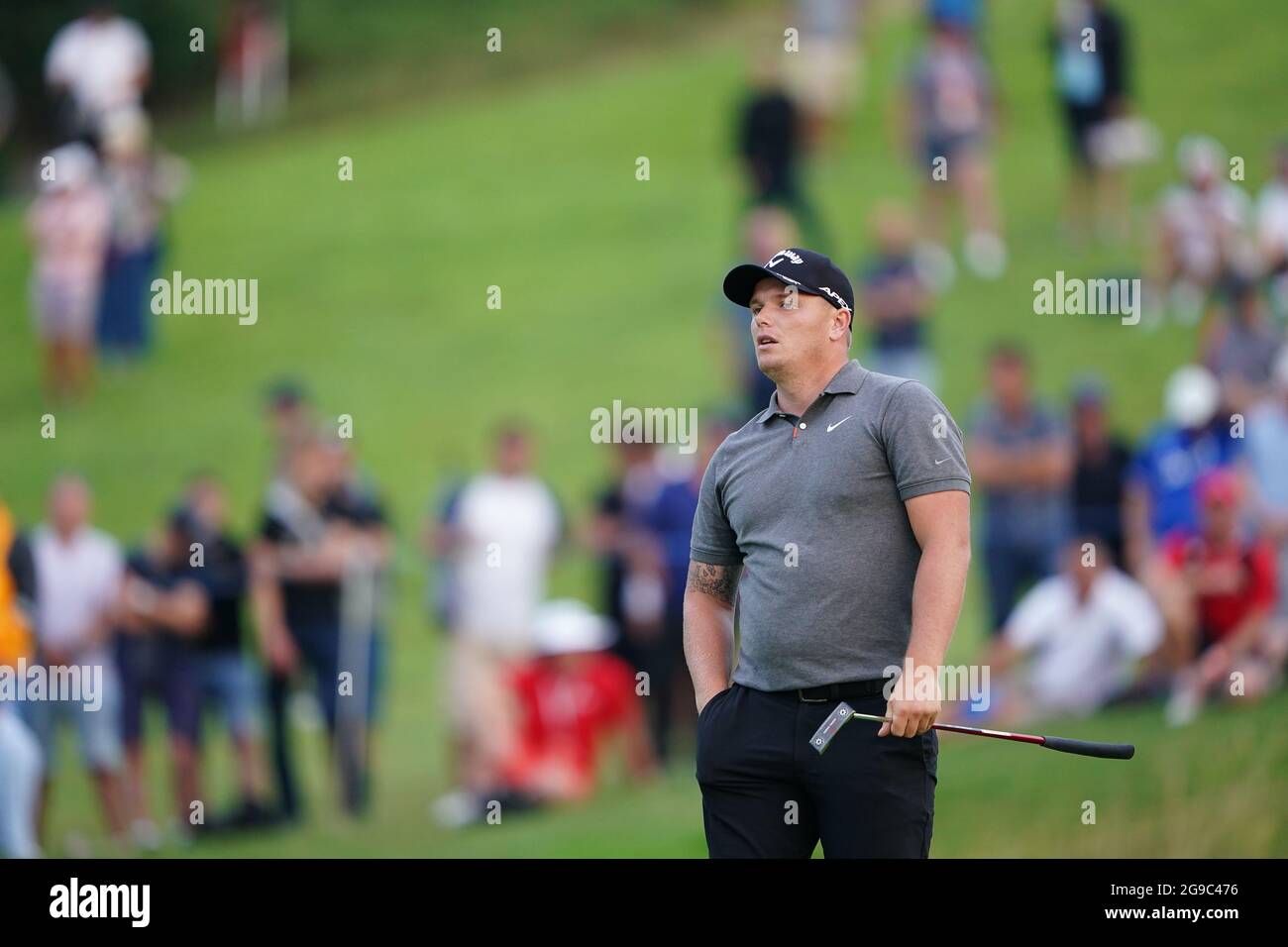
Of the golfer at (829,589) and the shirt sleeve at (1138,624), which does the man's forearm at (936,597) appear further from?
the shirt sleeve at (1138,624)

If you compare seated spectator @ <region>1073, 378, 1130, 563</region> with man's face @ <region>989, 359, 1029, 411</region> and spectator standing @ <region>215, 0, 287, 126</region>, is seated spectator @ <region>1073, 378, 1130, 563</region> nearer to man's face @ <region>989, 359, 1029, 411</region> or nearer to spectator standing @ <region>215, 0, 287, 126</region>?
man's face @ <region>989, 359, 1029, 411</region>

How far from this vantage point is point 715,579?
4.67 meters

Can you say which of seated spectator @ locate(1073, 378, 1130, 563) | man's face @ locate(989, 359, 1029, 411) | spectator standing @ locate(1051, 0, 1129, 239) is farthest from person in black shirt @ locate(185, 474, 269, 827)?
spectator standing @ locate(1051, 0, 1129, 239)

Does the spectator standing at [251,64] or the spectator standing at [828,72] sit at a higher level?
Answer: the spectator standing at [251,64]

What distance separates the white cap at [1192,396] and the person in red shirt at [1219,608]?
1.10m

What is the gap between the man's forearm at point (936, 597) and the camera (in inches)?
160

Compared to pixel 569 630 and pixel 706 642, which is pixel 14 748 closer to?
pixel 569 630

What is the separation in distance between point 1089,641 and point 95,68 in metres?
10.7

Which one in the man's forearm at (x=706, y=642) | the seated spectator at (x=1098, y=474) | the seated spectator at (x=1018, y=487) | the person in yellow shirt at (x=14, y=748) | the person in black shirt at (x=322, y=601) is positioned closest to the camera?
the man's forearm at (x=706, y=642)

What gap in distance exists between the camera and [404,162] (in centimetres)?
1831

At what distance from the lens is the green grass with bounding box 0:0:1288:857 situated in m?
12.3

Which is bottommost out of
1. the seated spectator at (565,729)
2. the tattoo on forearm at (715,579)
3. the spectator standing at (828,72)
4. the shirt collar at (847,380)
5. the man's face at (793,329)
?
the seated spectator at (565,729)

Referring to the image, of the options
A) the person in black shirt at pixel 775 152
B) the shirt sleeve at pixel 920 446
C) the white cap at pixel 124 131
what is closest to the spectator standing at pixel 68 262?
the white cap at pixel 124 131
